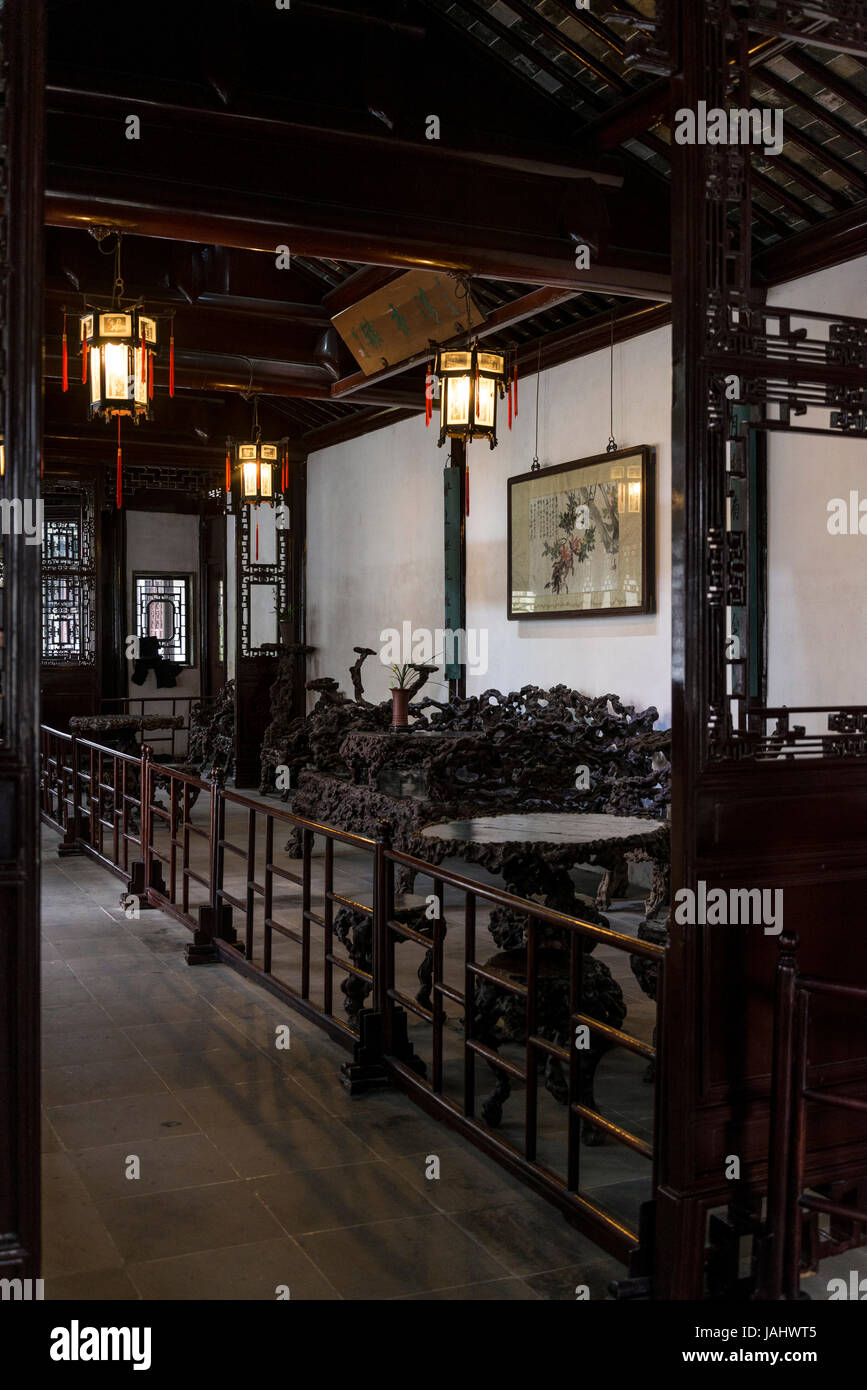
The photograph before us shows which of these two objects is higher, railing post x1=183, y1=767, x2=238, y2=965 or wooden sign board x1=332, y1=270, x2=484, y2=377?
wooden sign board x1=332, y1=270, x2=484, y2=377

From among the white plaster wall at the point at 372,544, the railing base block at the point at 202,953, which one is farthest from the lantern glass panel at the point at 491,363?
the white plaster wall at the point at 372,544

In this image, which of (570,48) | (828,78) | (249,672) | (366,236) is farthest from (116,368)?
(249,672)

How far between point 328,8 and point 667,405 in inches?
118

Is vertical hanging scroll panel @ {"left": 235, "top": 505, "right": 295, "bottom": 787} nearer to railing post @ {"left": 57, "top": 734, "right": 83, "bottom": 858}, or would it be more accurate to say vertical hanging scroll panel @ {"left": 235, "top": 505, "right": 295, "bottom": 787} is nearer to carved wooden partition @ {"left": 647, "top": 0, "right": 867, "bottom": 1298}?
railing post @ {"left": 57, "top": 734, "right": 83, "bottom": 858}

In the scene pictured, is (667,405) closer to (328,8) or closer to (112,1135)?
(328,8)

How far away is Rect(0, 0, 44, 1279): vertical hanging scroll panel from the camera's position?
2080mm

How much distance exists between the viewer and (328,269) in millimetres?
8469

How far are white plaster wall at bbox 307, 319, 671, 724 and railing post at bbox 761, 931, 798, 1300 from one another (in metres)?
4.60

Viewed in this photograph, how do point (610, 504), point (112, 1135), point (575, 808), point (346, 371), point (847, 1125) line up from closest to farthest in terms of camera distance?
point (847, 1125)
point (112, 1135)
point (575, 808)
point (610, 504)
point (346, 371)

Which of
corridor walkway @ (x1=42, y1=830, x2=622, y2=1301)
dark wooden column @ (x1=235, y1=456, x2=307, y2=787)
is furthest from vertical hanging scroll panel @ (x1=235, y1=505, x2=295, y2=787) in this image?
corridor walkway @ (x1=42, y1=830, x2=622, y2=1301)

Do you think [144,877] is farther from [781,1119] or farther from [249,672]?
[249,672]

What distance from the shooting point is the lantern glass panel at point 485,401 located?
232 inches
